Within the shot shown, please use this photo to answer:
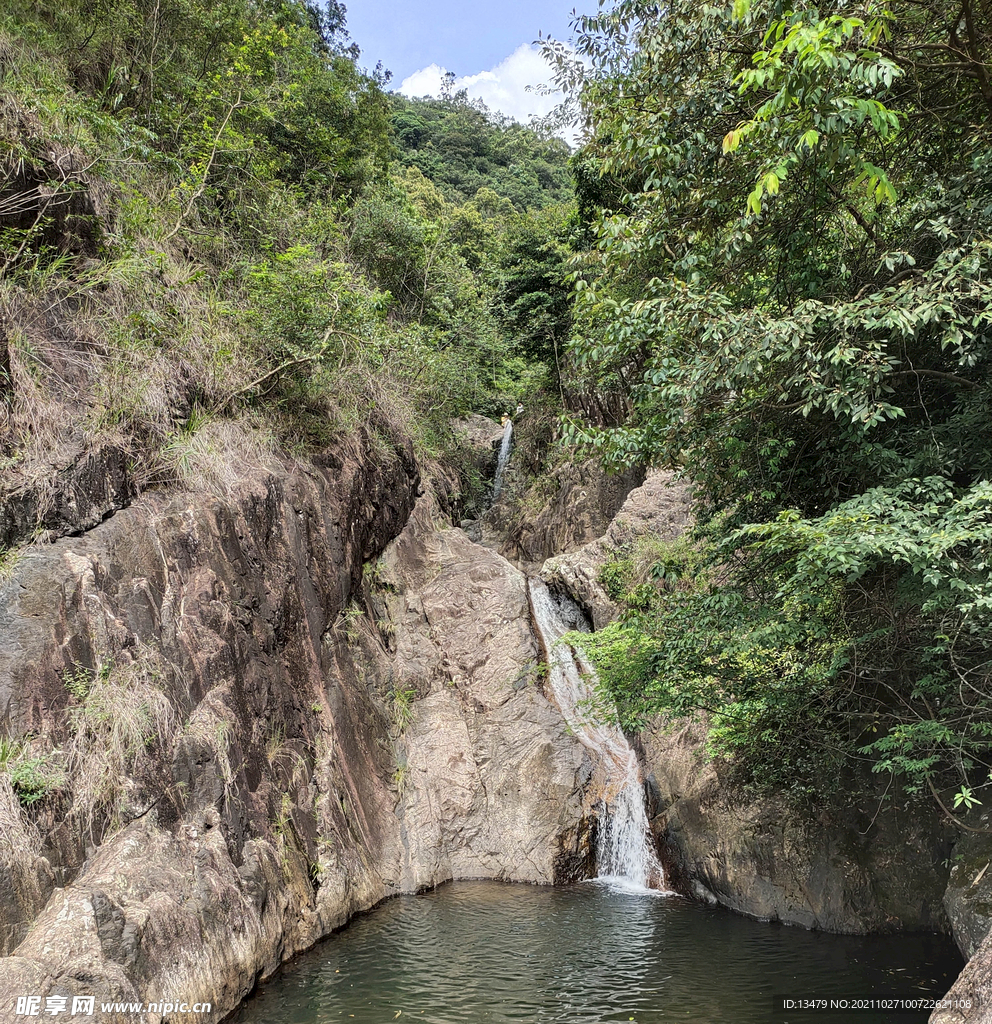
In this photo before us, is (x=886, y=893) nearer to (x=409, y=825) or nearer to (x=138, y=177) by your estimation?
(x=409, y=825)

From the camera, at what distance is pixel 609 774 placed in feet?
42.0

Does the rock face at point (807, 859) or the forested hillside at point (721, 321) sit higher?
the forested hillside at point (721, 321)

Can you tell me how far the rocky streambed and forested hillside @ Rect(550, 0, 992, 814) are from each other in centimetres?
176

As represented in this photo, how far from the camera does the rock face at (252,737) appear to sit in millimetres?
6004

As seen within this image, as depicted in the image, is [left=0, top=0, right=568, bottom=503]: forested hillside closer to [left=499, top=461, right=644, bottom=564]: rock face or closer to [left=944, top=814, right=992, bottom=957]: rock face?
[left=499, top=461, right=644, bottom=564]: rock face

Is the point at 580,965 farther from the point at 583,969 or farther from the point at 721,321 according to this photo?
the point at 721,321

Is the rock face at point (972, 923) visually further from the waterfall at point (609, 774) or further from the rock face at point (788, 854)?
the waterfall at point (609, 774)

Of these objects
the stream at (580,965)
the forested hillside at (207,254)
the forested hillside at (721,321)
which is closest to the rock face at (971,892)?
the forested hillside at (721,321)

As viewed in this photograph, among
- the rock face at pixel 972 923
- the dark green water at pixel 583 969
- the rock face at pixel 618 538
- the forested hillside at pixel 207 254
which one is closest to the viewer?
the rock face at pixel 972 923

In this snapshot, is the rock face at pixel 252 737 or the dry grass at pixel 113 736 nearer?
the rock face at pixel 252 737

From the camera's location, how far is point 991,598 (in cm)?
464

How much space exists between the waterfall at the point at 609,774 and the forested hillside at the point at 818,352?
13.9ft

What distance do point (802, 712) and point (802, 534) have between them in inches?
144

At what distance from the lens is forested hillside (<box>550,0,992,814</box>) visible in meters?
5.21
